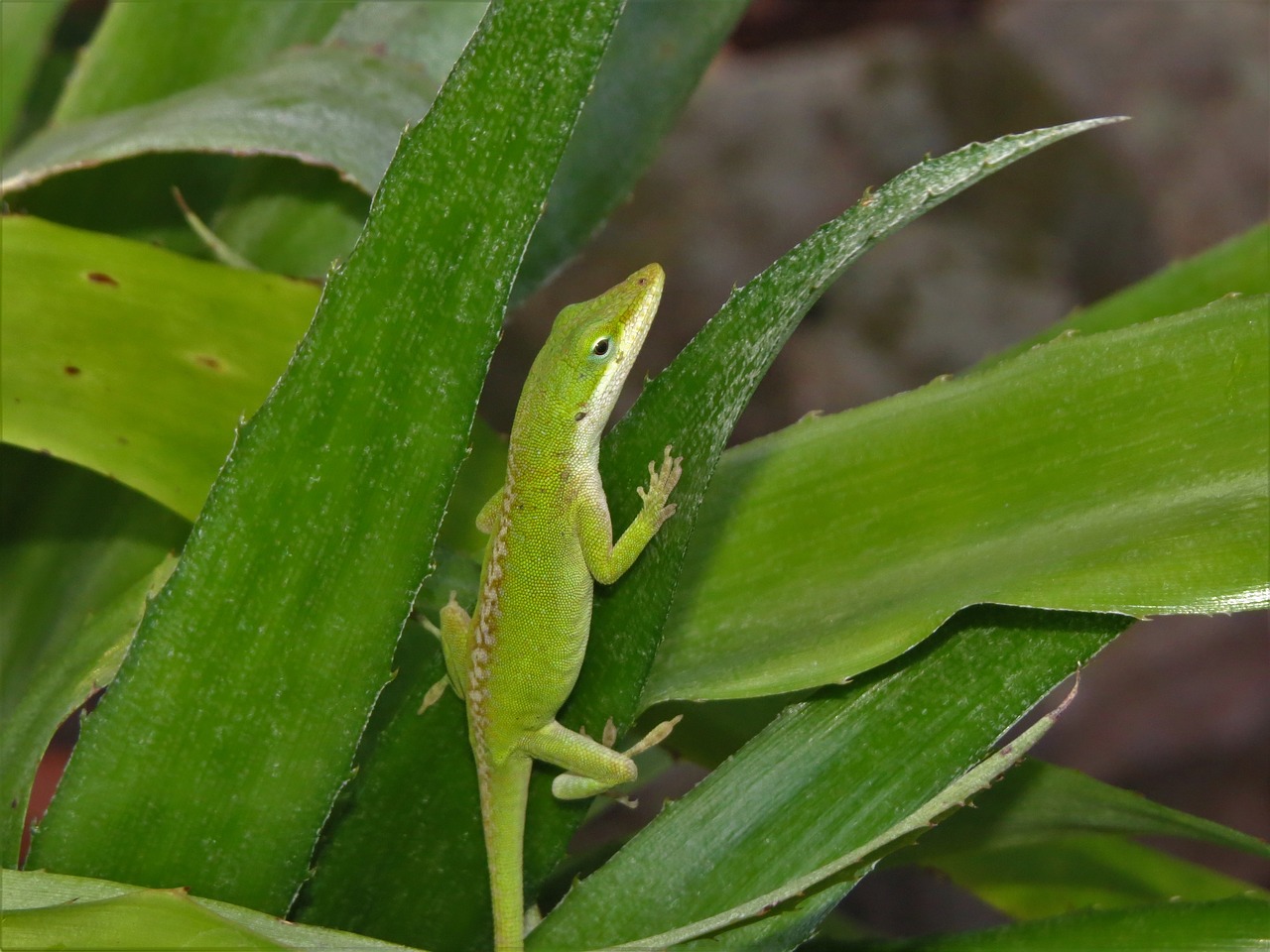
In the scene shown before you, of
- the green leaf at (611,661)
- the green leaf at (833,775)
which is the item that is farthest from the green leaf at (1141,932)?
the green leaf at (611,661)

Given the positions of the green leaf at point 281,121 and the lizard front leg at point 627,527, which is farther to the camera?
the green leaf at point 281,121

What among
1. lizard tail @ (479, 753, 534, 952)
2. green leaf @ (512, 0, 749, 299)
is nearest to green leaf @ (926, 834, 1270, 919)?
lizard tail @ (479, 753, 534, 952)

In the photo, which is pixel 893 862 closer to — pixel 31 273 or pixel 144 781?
pixel 144 781

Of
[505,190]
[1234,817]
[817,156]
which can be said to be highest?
[505,190]

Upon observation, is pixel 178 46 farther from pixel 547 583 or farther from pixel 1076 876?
pixel 1076 876

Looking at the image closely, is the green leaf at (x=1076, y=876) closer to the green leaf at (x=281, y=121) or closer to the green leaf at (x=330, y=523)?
the green leaf at (x=330, y=523)

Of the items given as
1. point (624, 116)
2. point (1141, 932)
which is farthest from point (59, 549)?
point (1141, 932)

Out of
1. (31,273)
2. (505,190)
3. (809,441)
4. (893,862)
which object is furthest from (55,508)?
(893,862)
